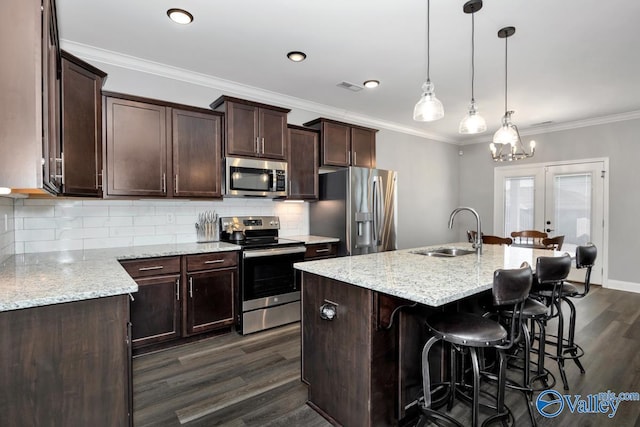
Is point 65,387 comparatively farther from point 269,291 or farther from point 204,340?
point 269,291

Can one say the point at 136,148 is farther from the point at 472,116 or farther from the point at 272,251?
the point at 472,116

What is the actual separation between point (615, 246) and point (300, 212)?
190 inches

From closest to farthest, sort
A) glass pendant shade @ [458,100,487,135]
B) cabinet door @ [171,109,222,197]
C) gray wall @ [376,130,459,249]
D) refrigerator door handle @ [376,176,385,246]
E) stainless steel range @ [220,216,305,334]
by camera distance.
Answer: glass pendant shade @ [458,100,487,135]
cabinet door @ [171,109,222,197]
stainless steel range @ [220,216,305,334]
refrigerator door handle @ [376,176,385,246]
gray wall @ [376,130,459,249]

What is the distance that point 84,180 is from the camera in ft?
7.90

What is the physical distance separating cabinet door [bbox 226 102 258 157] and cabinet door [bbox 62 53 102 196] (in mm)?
1126

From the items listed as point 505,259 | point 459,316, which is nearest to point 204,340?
point 459,316

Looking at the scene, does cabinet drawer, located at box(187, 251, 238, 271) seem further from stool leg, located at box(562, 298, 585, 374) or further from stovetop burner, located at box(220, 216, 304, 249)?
stool leg, located at box(562, 298, 585, 374)

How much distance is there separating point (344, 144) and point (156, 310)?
2.92 metres

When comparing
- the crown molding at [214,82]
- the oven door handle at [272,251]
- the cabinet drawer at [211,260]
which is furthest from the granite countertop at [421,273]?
the crown molding at [214,82]

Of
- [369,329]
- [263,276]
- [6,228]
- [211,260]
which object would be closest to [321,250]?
[263,276]

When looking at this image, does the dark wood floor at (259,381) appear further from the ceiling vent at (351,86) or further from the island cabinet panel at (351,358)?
the ceiling vent at (351,86)

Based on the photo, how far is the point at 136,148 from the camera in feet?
9.57

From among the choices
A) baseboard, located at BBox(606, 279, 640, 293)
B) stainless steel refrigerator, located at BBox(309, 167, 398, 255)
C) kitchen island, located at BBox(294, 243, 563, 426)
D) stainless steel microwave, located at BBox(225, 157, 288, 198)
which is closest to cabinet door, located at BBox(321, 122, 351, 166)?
stainless steel refrigerator, located at BBox(309, 167, 398, 255)

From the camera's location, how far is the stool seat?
5.06 feet
